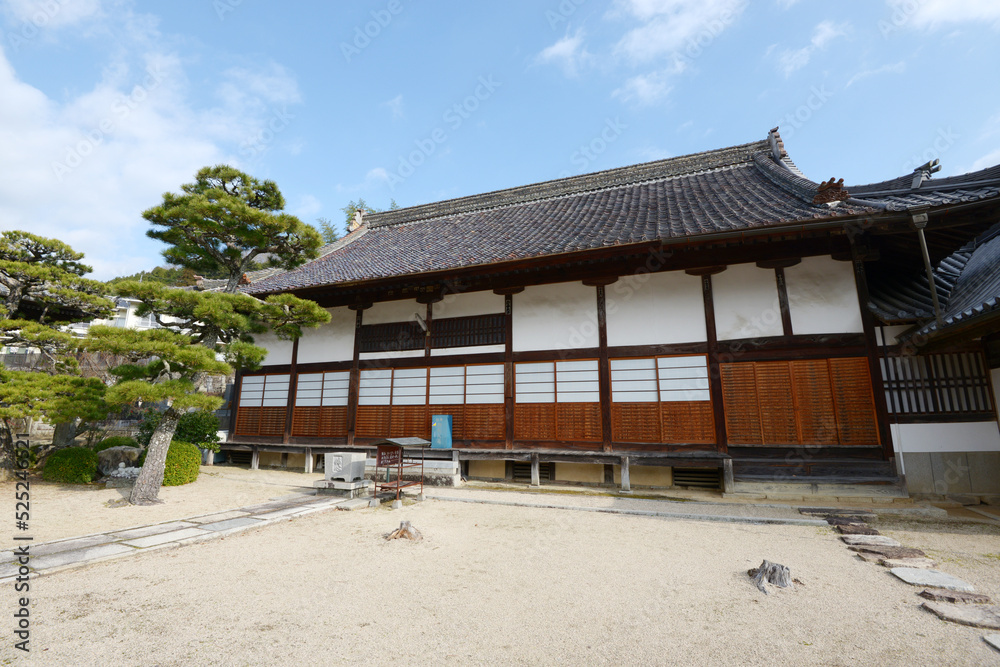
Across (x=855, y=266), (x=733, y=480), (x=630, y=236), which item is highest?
(x=630, y=236)

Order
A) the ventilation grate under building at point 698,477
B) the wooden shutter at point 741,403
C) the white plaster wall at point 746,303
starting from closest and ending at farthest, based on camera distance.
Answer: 1. the wooden shutter at point 741,403
2. the white plaster wall at point 746,303
3. the ventilation grate under building at point 698,477

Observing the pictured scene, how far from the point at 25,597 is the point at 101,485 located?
7.11m

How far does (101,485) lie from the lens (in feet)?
30.3

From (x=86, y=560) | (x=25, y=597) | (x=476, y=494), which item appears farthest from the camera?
(x=476, y=494)

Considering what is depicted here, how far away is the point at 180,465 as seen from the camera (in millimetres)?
9672

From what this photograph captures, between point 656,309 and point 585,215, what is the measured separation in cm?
430

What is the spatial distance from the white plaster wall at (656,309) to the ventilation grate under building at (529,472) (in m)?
3.22

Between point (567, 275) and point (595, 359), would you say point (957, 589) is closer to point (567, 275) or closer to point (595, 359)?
point (595, 359)

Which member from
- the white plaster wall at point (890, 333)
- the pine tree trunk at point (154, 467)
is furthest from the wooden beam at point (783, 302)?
the pine tree trunk at point (154, 467)

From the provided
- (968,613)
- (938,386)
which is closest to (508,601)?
(968,613)

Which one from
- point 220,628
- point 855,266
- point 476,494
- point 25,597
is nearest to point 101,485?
point 25,597

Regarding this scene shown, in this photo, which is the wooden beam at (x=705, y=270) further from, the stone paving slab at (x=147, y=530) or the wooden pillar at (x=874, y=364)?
the stone paving slab at (x=147, y=530)

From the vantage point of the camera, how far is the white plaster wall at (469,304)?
10578mm

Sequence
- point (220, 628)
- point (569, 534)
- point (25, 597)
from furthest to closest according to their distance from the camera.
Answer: point (569, 534) < point (25, 597) < point (220, 628)
